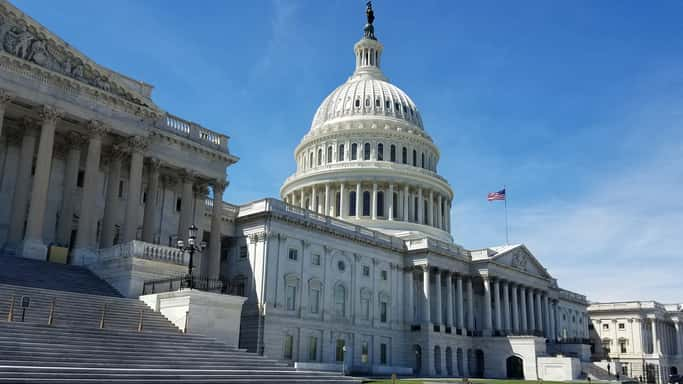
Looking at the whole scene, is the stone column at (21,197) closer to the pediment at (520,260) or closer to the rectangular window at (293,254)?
the rectangular window at (293,254)

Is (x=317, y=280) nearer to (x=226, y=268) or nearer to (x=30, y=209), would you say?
(x=226, y=268)

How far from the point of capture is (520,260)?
90000 millimetres

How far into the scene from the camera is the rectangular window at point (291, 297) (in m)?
60.0

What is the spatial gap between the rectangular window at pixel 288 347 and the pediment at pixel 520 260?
33.8m

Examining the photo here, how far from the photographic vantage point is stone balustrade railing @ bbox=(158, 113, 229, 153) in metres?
50.1

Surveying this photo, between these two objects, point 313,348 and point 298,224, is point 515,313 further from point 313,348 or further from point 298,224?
point 298,224

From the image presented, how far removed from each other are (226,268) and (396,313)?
2158cm

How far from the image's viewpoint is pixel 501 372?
249 feet

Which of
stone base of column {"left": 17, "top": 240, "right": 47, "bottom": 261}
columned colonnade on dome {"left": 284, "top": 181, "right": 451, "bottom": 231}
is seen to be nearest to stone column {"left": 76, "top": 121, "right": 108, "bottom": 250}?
stone base of column {"left": 17, "top": 240, "right": 47, "bottom": 261}

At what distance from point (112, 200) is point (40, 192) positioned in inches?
220

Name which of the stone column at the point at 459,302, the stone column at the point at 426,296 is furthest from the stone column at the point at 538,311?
the stone column at the point at 426,296

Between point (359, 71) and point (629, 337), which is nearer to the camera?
point (359, 71)

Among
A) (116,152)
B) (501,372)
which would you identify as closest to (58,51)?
(116,152)

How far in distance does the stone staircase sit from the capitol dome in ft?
174
